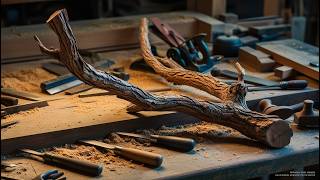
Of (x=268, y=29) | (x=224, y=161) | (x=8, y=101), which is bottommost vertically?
(x=224, y=161)

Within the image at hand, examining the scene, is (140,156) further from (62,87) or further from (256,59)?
(256,59)

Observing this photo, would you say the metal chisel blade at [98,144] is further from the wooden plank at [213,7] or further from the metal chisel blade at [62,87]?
the wooden plank at [213,7]

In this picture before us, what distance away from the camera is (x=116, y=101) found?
2.38m

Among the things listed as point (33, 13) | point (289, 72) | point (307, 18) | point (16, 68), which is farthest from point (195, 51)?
point (33, 13)

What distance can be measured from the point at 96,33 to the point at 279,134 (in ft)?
4.18

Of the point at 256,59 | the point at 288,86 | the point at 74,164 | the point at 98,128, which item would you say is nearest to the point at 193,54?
the point at 256,59

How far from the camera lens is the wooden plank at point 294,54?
262 cm

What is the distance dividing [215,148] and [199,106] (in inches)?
5.9

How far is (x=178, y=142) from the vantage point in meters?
2.02

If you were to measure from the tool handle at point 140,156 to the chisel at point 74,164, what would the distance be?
0.42 feet

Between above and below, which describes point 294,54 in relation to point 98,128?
above

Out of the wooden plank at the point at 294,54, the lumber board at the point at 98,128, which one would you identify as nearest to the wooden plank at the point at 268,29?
the wooden plank at the point at 294,54

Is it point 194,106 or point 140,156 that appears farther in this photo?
point 194,106

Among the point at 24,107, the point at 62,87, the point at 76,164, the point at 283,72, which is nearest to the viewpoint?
the point at 76,164
